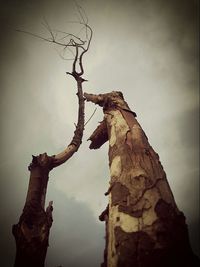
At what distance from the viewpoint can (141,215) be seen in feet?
6.73

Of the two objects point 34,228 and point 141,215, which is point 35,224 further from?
point 141,215

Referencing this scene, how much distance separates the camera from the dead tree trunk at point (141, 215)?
5.86 ft

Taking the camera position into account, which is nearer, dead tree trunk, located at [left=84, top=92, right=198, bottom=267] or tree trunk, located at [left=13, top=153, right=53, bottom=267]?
dead tree trunk, located at [left=84, top=92, right=198, bottom=267]

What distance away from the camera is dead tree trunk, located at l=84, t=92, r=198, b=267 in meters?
1.79

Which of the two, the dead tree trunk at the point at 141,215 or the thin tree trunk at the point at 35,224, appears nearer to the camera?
the dead tree trunk at the point at 141,215

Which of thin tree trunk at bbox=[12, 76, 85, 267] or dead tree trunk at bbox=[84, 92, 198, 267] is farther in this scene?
thin tree trunk at bbox=[12, 76, 85, 267]

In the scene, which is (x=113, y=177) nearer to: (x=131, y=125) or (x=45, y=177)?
(x=131, y=125)

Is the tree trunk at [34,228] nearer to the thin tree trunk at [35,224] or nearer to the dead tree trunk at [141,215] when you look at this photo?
the thin tree trunk at [35,224]

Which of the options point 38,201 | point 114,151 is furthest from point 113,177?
point 38,201

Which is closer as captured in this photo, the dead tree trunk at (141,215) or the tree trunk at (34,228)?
the dead tree trunk at (141,215)

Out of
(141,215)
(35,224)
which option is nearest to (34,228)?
(35,224)

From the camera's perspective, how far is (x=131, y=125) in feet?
10.9

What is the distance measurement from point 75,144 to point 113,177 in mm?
1814

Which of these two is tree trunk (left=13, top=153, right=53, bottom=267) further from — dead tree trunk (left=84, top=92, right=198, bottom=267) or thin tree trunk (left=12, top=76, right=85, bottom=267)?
dead tree trunk (left=84, top=92, right=198, bottom=267)
